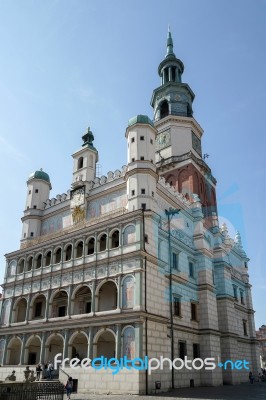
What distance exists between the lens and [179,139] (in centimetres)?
5191

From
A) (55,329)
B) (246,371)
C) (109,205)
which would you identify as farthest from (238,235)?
(55,329)

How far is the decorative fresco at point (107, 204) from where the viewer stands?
3899 centimetres

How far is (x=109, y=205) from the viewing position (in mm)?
39875

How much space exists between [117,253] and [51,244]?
9576 mm

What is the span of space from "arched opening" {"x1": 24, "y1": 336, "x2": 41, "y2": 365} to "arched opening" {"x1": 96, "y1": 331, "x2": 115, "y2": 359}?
6734mm

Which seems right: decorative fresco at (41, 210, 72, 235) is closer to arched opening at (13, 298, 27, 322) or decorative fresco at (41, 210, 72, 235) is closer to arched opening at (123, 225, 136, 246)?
arched opening at (13, 298, 27, 322)

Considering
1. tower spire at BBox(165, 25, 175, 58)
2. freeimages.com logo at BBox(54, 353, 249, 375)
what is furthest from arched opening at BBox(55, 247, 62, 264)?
tower spire at BBox(165, 25, 175, 58)

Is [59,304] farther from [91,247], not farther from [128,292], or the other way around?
[128,292]

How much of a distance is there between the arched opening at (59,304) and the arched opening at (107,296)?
15.3 feet

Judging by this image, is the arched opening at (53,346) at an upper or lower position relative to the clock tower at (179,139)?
lower

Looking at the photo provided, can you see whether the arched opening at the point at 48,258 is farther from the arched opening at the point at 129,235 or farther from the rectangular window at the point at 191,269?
the rectangular window at the point at 191,269

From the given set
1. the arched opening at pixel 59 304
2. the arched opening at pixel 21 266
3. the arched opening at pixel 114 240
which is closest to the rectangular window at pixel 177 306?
the arched opening at pixel 114 240

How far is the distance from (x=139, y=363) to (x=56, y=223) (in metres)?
21.3

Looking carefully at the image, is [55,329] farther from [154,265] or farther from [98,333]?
[154,265]
